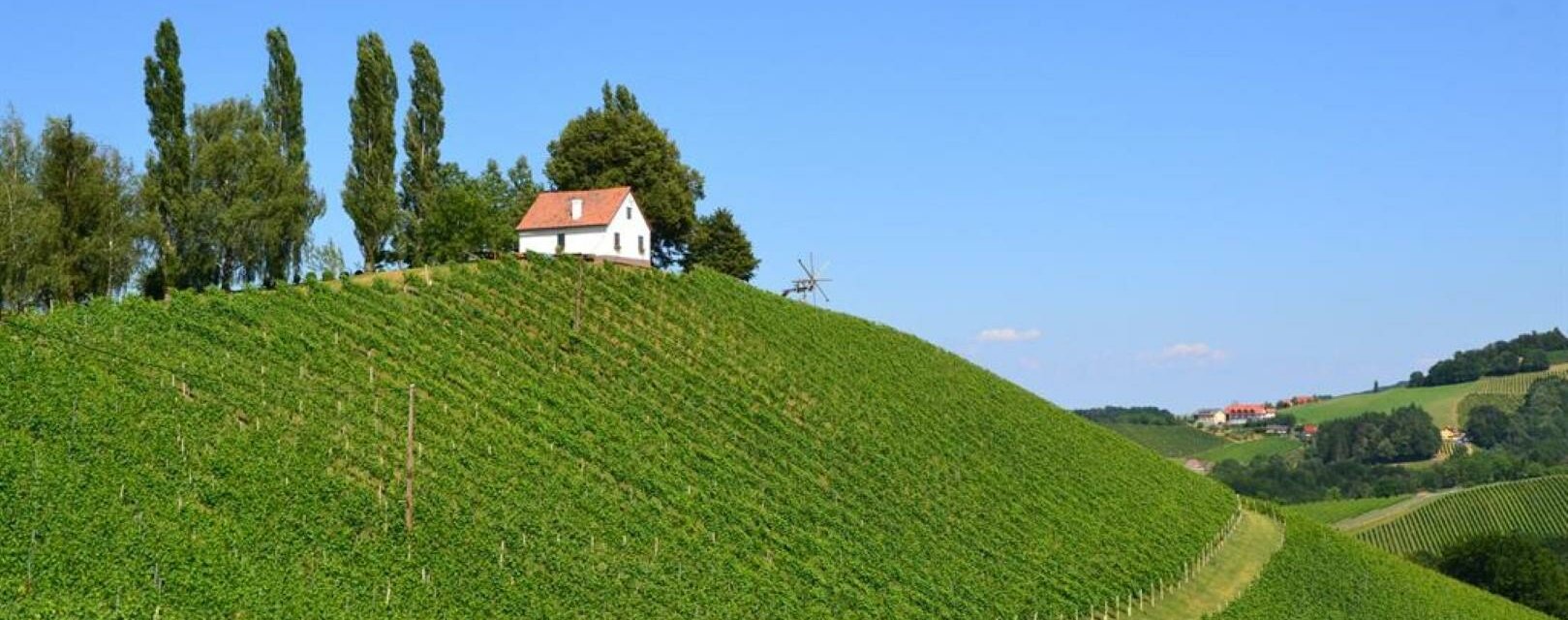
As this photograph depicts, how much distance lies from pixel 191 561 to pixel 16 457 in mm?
3971

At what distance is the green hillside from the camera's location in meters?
29.4

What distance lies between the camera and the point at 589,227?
6350cm

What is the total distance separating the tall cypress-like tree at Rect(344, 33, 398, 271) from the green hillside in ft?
27.0

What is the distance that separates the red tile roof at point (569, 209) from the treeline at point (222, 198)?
5.71 feet

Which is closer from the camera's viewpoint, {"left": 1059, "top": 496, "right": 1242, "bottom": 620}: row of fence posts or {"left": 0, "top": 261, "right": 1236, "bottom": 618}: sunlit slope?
{"left": 0, "top": 261, "right": 1236, "bottom": 618}: sunlit slope

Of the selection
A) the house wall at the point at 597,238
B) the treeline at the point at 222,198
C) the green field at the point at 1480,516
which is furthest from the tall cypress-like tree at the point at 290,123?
the green field at the point at 1480,516

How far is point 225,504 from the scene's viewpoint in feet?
100

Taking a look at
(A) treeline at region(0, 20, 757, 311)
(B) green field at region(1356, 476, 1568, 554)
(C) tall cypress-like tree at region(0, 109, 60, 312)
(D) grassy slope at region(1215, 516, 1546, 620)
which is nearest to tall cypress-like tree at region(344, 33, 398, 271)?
(A) treeline at region(0, 20, 757, 311)

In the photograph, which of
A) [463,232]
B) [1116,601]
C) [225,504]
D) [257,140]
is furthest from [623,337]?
[225,504]

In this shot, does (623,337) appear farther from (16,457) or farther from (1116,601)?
(16,457)

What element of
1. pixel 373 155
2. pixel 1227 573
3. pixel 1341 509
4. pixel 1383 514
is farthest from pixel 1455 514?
pixel 373 155

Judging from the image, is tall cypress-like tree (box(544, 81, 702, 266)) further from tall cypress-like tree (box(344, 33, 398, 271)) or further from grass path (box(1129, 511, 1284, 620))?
grass path (box(1129, 511, 1284, 620))

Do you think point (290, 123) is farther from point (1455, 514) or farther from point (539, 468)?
point (1455, 514)

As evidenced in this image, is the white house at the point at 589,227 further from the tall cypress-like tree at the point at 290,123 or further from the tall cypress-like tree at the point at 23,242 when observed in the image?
the tall cypress-like tree at the point at 23,242
